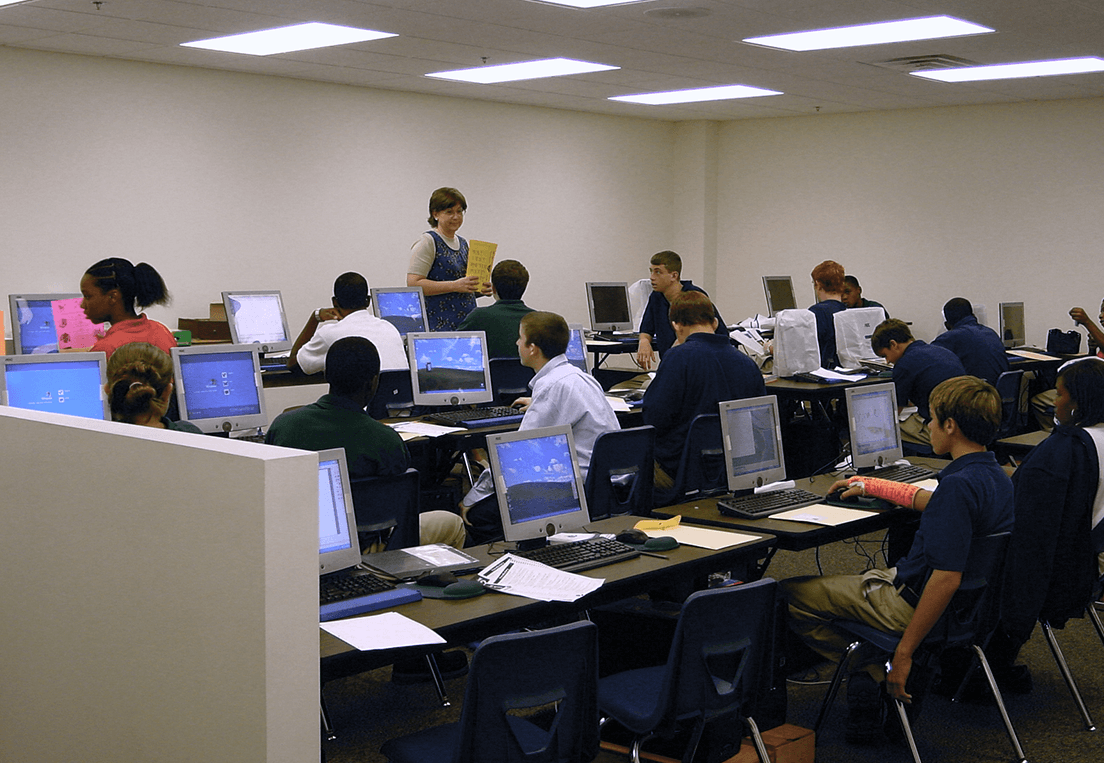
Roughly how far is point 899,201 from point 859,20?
4.92m

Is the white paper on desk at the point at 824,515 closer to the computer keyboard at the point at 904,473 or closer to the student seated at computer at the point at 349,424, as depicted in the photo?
the computer keyboard at the point at 904,473

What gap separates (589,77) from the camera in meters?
8.87

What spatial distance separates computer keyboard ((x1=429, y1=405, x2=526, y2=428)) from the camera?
17.9 ft

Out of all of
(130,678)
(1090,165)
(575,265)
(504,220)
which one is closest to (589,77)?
(504,220)

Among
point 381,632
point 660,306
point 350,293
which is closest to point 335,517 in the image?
point 381,632

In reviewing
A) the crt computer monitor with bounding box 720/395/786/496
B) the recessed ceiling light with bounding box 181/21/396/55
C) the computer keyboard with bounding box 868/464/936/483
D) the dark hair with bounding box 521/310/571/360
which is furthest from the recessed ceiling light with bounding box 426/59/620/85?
the crt computer monitor with bounding box 720/395/786/496

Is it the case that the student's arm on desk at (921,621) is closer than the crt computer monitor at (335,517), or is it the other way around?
the crt computer monitor at (335,517)

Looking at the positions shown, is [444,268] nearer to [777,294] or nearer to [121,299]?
[121,299]

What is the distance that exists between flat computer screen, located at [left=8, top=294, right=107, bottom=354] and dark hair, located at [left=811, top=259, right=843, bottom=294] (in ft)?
15.8

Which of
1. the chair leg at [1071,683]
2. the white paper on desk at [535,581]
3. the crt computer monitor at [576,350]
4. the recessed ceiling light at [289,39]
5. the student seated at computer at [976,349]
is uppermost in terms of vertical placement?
the recessed ceiling light at [289,39]

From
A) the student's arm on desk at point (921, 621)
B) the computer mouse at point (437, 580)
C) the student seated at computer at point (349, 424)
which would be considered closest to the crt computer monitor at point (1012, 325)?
the student's arm on desk at point (921, 621)

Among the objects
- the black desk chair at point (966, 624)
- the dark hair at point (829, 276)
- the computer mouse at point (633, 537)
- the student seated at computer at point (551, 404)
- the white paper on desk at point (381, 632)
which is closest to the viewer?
the white paper on desk at point (381, 632)

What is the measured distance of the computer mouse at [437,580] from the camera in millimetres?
2932

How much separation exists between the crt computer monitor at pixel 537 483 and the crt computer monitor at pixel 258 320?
148 inches
